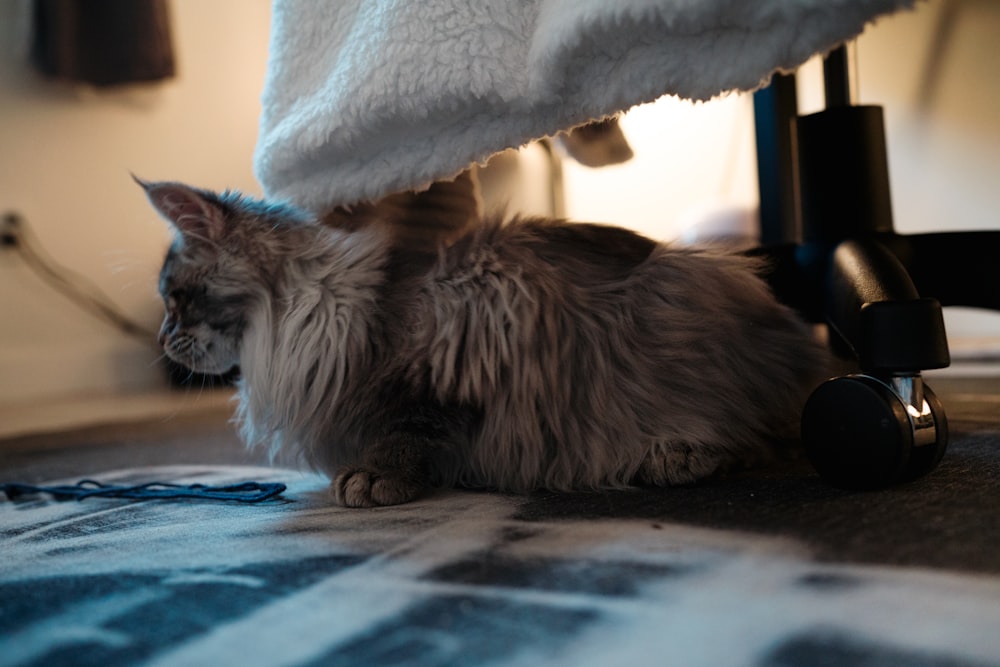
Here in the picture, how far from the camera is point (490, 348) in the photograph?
0.91 meters

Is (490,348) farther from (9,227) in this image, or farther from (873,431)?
(9,227)

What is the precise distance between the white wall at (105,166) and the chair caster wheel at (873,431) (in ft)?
7.68

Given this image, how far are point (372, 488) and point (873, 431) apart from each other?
476 millimetres

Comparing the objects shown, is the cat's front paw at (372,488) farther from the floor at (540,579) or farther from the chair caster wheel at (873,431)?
the chair caster wheel at (873,431)

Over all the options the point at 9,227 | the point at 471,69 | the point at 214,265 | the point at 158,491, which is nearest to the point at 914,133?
the point at 471,69

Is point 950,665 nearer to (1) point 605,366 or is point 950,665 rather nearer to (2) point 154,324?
(1) point 605,366

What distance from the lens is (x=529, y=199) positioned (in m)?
3.14

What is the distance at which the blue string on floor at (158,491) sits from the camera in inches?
38.9

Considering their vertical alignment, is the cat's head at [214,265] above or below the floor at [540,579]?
above

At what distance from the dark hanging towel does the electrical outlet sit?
1.48ft

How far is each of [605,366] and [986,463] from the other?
388 millimetres

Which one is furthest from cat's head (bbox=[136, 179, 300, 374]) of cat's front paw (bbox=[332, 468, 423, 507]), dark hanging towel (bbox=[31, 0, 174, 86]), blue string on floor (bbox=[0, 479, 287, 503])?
dark hanging towel (bbox=[31, 0, 174, 86])

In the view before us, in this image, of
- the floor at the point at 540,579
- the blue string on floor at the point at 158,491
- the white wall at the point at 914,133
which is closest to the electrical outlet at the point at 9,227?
the blue string on floor at the point at 158,491

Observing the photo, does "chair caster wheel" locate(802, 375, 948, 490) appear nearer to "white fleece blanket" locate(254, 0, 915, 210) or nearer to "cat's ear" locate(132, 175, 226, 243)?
"white fleece blanket" locate(254, 0, 915, 210)
